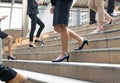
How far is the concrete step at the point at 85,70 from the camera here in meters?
3.42

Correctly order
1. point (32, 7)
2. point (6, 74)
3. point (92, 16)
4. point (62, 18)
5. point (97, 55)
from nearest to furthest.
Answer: point (6, 74)
point (97, 55)
point (62, 18)
point (92, 16)
point (32, 7)

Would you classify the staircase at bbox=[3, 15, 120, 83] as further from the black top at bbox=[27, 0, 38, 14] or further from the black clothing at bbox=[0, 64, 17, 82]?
the black top at bbox=[27, 0, 38, 14]

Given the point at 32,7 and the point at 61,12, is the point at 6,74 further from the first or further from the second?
the point at 32,7

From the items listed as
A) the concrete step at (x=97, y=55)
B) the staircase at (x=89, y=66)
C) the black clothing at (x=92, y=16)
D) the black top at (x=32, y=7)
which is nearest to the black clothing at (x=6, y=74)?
the staircase at (x=89, y=66)

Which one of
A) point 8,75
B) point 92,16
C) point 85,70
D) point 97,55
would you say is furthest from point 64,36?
point 92,16

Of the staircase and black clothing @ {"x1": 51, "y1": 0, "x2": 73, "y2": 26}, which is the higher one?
black clothing @ {"x1": 51, "y1": 0, "x2": 73, "y2": 26}

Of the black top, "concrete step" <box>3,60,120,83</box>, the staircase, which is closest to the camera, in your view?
"concrete step" <box>3,60,120,83</box>

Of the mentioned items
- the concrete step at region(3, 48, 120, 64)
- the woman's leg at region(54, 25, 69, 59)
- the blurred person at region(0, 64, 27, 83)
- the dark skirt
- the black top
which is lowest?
the blurred person at region(0, 64, 27, 83)

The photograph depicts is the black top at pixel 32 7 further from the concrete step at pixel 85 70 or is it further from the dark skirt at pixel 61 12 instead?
the dark skirt at pixel 61 12

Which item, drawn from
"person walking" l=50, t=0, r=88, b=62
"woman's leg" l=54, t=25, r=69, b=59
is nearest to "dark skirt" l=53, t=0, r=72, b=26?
"person walking" l=50, t=0, r=88, b=62

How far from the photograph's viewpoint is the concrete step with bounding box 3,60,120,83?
11.2 feet

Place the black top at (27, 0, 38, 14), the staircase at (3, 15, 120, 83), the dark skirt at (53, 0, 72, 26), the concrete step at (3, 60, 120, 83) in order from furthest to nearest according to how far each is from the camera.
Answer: the black top at (27, 0, 38, 14)
the dark skirt at (53, 0, 72, 26)
the staircase at (3, 15, 120, 83)
the concrete step at (3, 60, 120, 83)

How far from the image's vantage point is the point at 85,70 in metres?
3.98

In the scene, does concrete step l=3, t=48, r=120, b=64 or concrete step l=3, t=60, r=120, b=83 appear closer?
concrete step l=3, t=60, r=120, b=83
